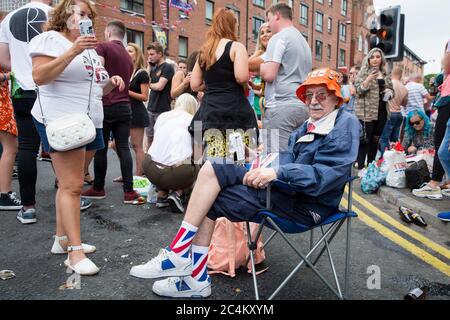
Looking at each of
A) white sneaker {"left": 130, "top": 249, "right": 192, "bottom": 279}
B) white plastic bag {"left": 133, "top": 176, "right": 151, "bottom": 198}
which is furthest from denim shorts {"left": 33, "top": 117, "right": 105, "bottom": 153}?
white plastic bag {"left": 133, "top": 176, "right": 151, "bottom": 198}

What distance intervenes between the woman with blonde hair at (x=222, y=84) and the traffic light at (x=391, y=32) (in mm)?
6248

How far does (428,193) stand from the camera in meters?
4.61

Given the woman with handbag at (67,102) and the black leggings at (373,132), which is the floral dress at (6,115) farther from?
the black leggings at (373,132)

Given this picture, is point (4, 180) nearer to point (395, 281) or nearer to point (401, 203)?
point (395, 281)

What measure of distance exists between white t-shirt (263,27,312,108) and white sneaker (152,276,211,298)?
6.05 ft

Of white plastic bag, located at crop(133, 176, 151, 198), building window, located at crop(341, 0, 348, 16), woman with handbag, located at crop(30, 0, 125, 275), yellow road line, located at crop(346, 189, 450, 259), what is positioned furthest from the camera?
building window, located at crop(341, 0, 348, 16)

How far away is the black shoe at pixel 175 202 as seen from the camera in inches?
162

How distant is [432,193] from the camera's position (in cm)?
459

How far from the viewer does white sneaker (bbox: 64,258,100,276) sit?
8.43ft

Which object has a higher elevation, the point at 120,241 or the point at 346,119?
the point at 346,119

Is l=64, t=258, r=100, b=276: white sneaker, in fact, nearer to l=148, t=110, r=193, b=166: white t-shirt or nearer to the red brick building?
l=148, t=110, r=193, b=166: white t-shirt

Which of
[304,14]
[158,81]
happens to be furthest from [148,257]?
[304,14]
